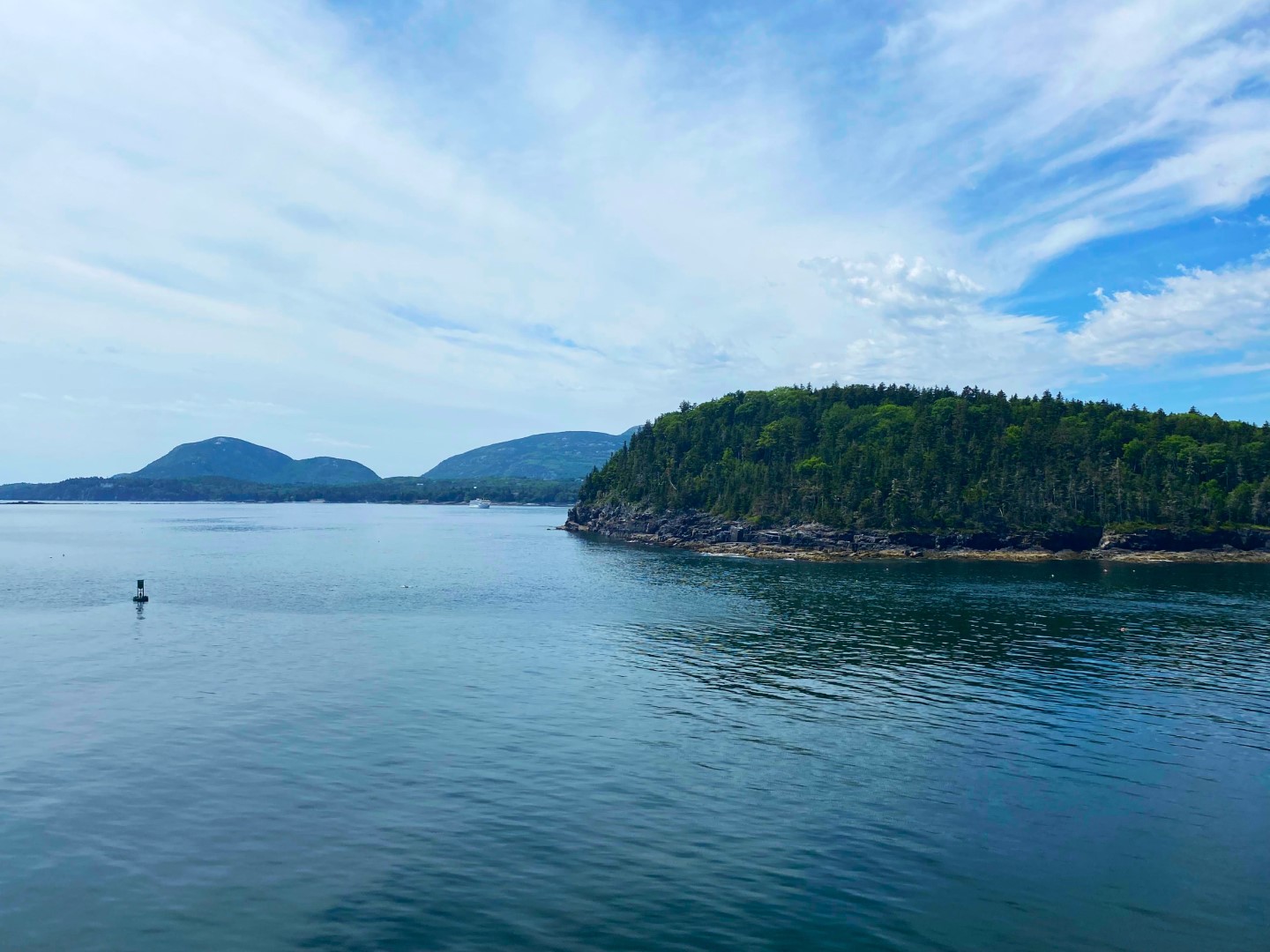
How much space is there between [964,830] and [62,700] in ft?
187

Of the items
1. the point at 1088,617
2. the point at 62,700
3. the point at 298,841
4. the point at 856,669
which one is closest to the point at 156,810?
the point at 298,841

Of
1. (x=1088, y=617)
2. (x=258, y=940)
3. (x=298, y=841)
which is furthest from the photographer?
(x=1088, y=617)

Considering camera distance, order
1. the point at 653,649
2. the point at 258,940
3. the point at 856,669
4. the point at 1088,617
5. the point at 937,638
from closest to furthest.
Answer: the point at 258,940
the point at 856,669
the point at 653,649
the point at 937,638
the point at 1088,617

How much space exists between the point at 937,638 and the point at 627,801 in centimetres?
5532

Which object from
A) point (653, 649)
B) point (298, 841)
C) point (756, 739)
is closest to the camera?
point (298, 841)

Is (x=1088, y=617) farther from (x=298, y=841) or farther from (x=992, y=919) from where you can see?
(x=298, y=841)

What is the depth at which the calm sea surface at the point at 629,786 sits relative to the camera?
28.5 m

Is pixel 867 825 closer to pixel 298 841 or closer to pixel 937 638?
pixel 298 841

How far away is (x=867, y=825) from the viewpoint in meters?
36.1

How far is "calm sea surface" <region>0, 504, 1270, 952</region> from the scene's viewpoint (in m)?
28.5

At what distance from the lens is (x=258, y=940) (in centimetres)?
2648

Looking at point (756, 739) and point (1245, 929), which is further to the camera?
point (756, 739)

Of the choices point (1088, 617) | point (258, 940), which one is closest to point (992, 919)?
point (258, 940)

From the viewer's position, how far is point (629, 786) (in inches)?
1610
